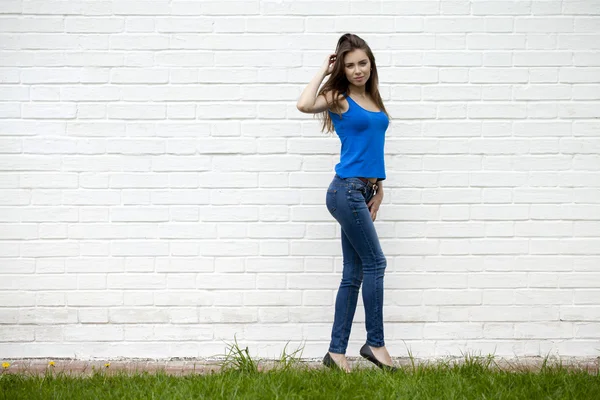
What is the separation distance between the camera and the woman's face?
131 inches

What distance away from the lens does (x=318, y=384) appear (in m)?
3.16

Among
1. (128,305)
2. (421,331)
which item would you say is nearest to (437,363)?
(421,331)

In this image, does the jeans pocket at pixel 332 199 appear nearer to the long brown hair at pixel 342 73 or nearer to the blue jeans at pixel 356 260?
the blue jeans at pixel 356 260

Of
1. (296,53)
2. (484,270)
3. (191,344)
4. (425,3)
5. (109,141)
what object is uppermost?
(425,3)

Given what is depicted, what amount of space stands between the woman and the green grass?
25 cm

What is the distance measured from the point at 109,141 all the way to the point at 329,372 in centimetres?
184

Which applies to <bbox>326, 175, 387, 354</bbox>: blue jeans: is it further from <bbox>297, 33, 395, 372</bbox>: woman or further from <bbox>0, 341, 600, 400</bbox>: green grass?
<bbox>0, 341, 600, 400</bbox>: green grass

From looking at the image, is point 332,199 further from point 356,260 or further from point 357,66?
point 357,66

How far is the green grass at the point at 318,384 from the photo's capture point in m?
3.01

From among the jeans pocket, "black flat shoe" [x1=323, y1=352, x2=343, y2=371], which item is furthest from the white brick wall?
the jeans pocket

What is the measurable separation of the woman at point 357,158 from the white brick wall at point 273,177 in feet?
1.39

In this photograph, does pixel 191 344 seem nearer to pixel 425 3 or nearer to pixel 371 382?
pixel 371 382

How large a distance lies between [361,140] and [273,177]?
712mm

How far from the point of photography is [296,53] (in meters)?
3.80
